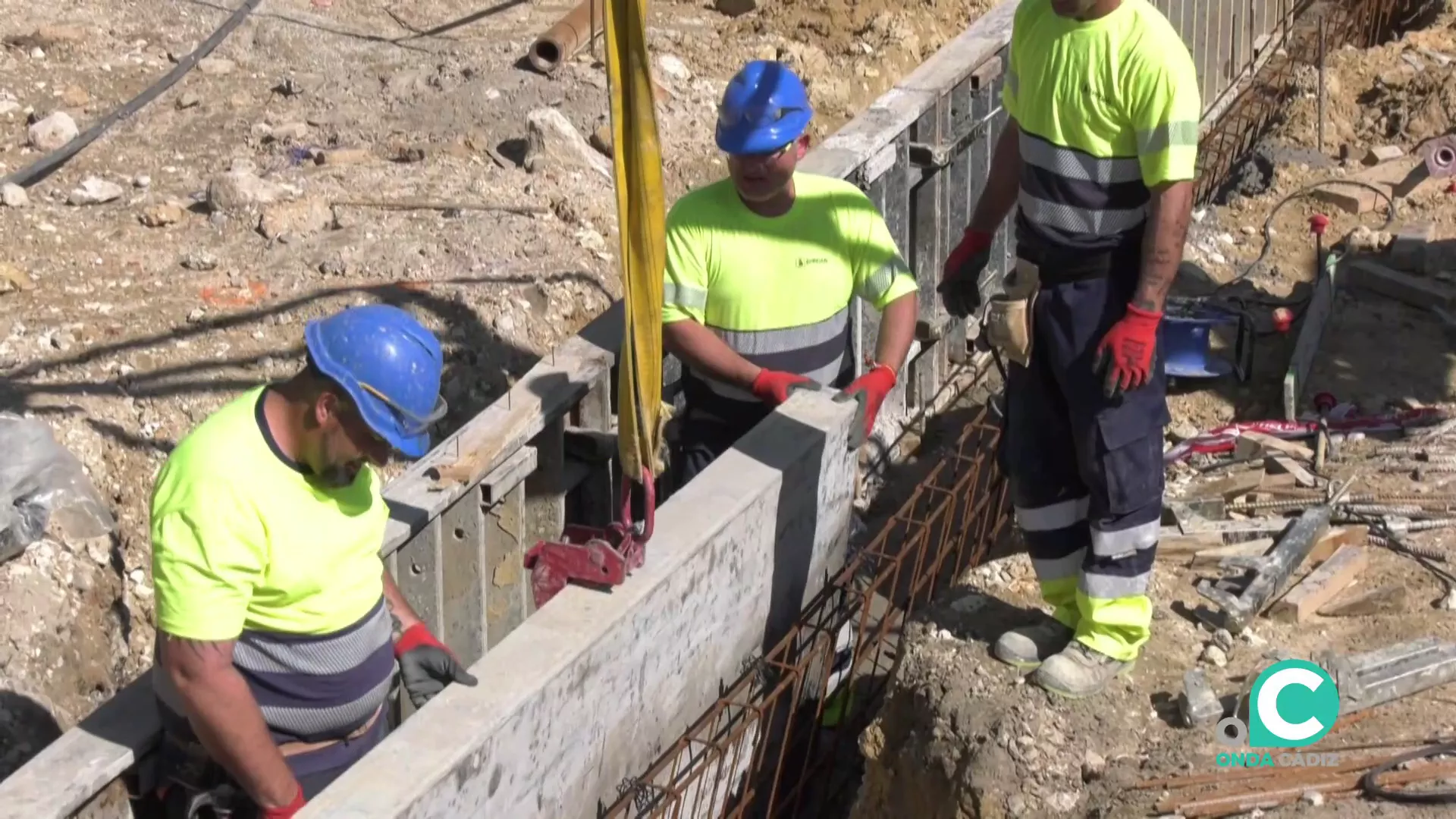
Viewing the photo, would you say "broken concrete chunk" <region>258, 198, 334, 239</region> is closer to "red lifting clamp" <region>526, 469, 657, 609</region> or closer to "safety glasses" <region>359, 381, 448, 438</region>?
"red lifting clamp" <region>526, 469, 657, 609</region>

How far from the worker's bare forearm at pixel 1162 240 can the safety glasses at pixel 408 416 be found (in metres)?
1.92

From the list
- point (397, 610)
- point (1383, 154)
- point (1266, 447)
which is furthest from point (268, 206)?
point (1383, 154)

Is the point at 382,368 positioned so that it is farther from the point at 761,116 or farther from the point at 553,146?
the point at 553,146

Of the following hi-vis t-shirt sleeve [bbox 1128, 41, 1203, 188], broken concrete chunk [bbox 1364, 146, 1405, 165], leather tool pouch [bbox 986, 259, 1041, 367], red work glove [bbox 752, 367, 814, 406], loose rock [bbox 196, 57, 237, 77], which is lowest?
broken concrete chunk [bbox 1364, 146, 1405, 165]

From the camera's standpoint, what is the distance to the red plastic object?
8.39m

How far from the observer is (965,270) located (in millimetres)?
5199

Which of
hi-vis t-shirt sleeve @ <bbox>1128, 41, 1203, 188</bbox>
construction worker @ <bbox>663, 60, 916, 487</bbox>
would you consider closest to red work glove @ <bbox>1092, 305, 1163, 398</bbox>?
hi-vis t-shirt sleeve @ <bbox>1128, 41, 1203, 188</bbox>

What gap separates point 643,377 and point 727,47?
7.17 metres

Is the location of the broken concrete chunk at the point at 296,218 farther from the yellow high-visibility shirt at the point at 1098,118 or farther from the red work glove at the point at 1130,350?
the red work glove at the point at 1130,350

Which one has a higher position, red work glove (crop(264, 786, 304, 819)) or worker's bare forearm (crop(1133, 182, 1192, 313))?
worker's bare forearm (crop(1133, 182, 1192, 313))

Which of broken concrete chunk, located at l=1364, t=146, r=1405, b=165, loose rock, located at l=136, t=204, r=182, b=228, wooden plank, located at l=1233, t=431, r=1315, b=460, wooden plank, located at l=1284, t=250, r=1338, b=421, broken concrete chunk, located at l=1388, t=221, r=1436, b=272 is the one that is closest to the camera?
wooden plank, located at l=1233, t=431, r=1315, b=460

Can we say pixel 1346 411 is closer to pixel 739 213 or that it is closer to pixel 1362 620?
pixel 1362 620

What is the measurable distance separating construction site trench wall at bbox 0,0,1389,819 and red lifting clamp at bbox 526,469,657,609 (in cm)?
6

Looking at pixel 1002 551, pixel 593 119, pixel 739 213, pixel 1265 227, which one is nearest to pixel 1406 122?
pixel 1265 227
